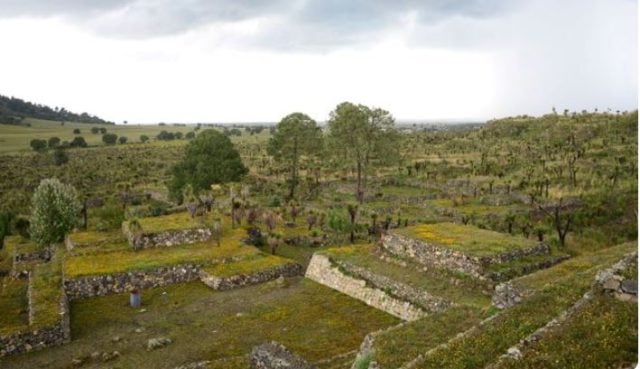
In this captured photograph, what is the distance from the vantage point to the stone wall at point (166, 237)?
30453 millimetres

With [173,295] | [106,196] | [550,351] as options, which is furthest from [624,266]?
[106,196]

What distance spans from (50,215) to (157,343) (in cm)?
1735

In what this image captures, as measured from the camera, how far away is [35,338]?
19.8m

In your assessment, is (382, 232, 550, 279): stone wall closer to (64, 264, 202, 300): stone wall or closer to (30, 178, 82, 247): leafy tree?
(64, 264, 202, 300): stone wall

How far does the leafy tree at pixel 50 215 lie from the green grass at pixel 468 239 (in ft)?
69.3

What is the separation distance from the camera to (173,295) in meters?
25.4

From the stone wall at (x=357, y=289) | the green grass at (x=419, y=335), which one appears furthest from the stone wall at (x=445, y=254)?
the green grass at (x=419, y=335)

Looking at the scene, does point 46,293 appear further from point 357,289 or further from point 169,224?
point 357,289

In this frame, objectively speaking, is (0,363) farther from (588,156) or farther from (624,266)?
(588,156)

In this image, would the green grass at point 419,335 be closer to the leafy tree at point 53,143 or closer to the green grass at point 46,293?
the green grass at point 46,293

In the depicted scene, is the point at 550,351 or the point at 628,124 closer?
the point at 550,351

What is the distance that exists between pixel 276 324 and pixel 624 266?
42.6 ft

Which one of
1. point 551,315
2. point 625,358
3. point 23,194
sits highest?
point 625,358

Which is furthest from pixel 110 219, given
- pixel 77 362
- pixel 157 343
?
pixel 77 362
